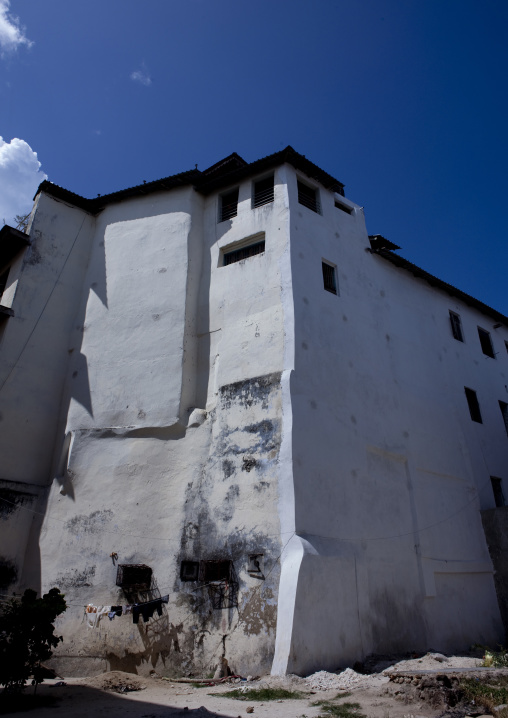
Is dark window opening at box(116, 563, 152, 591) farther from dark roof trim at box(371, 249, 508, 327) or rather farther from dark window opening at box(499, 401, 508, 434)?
dark window opening at box(499, 401, 508, 434)

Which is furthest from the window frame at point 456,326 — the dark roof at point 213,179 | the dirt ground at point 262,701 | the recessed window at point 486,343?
the dirt ground at point 262,701

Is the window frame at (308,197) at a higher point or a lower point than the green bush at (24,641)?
higher

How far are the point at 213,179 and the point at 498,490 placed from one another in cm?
1614

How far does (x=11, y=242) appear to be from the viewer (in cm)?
1878

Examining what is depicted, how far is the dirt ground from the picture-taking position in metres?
8.70

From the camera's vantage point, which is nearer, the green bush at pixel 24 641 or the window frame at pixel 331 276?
the green bush at pixel 24 641

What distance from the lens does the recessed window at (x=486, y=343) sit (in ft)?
78.9

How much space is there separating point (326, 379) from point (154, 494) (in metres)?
5.94

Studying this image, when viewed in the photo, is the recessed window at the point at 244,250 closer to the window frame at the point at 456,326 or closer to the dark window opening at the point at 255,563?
the dark window opening at the point at 255,563

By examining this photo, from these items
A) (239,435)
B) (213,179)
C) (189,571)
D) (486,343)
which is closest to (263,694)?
(189,571)

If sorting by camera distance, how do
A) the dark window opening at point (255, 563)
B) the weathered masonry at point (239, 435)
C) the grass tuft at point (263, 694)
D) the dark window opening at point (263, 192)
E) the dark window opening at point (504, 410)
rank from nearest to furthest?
the grass tuft at point (263, 694) < the dark window opening at point (255, 563) < the weathered masonry at point (239, 435) < the dark window opening at point (263, 192) < the dark window opening at point (504, 410)

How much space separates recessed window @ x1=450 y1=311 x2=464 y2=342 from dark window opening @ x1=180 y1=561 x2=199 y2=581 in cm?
1483

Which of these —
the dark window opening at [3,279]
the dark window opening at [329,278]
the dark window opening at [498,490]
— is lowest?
the dark window opening at [498,490]

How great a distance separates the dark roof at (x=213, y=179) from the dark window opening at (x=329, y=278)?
3.73 m
